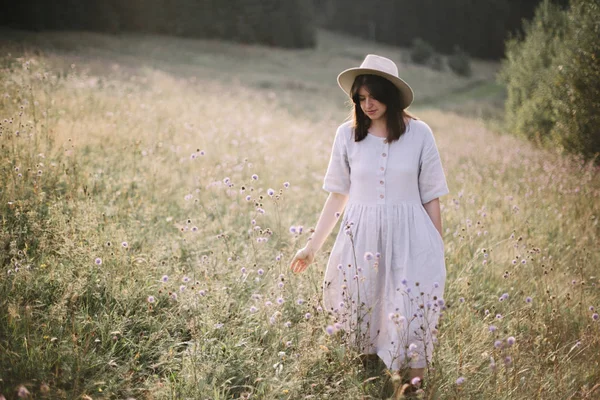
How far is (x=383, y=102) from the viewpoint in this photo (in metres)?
2.57

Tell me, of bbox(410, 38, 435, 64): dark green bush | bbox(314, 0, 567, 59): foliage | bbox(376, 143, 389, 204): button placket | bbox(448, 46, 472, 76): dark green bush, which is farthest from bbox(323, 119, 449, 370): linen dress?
bbox(314, 0, 567, 59): foliage

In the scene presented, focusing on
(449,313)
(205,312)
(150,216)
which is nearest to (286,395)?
(205,312)

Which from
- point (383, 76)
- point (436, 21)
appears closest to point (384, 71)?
point (383, 76)

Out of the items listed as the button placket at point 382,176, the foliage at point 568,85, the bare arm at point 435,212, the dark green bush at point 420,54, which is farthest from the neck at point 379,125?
the dark green bush at point 420,54

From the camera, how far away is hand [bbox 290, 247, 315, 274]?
8.73ft

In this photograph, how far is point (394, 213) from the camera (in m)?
2.48

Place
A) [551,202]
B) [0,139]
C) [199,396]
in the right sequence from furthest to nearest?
1. [551,202]
2. [0,139]
3. [199,396]

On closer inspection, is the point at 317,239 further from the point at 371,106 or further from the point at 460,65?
the point at 460,65

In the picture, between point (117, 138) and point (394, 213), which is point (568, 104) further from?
point (117, 138)

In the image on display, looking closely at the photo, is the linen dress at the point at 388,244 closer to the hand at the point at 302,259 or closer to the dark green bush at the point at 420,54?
the hand at the point at 302,259

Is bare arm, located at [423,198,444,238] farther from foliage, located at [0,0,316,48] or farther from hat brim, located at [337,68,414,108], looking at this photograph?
foliage, located at [0,0,316,48]

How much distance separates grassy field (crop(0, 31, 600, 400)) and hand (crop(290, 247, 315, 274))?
15 centimetres

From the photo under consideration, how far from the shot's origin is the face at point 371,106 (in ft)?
8.35

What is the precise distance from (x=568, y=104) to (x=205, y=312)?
8.89 meters
